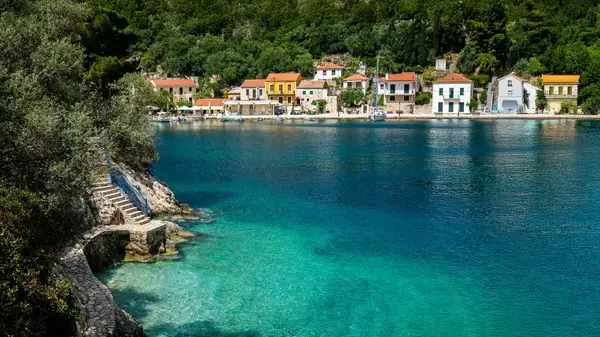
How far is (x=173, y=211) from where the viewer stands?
78.0ft

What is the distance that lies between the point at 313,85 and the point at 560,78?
39752mm

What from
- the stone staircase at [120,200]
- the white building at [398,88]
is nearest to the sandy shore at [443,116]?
the white building at [398,88]

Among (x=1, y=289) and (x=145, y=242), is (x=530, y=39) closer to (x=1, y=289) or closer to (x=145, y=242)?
(x=145, y=242)

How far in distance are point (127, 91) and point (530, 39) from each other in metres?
85.2

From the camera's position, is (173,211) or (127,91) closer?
(173,211)

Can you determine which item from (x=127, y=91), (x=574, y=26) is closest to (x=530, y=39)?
(x=574, y=26)

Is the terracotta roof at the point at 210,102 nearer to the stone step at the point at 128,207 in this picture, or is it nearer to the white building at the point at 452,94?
the white building at the point at 452,94

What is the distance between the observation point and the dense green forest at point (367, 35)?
9269 centimetres

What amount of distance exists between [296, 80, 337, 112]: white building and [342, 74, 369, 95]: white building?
148 inches

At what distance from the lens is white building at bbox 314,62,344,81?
329ft

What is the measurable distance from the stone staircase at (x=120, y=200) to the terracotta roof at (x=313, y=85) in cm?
7785

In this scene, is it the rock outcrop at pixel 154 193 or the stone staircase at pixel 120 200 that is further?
the rock outcrop at pixel 154 193

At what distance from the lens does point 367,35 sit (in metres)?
110

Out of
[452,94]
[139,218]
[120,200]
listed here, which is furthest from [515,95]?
[120,200]
